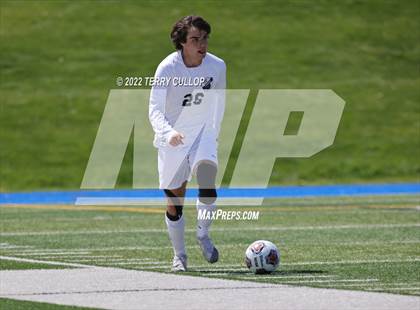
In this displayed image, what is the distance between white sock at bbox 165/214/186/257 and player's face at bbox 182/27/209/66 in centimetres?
143

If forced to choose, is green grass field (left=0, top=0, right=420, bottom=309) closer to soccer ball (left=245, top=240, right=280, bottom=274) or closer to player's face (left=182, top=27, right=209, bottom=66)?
soccer ball (left=245, top=240, right=280, bottom=274)

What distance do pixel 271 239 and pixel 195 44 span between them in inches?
164

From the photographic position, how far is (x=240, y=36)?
41.3 meters

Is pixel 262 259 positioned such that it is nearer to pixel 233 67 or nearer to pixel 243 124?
pixel 243 124

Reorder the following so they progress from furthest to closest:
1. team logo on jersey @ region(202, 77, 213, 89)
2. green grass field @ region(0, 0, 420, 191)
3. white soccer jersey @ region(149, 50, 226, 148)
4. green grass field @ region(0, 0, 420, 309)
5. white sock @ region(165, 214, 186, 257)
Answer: green grass field @ region(0, 0, 420, 191), green grass field @ region(0, 0, 420, 309), team logo on jersey @ region(202, 77, 213, 89), white sock @ region(165, 214, 186, 257), white soccer jersey @ region(149, 50, 226, 148)

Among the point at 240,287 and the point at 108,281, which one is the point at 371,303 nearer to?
the point at 240,287

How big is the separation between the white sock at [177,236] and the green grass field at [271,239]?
20 centimetres

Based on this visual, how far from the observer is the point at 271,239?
14.3m

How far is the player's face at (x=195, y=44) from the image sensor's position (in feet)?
35.0

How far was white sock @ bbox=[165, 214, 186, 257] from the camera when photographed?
421 inches

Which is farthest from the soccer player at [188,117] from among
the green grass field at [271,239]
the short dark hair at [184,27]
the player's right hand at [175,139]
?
the green grass field at [271,239]

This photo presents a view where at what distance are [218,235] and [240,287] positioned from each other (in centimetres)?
615

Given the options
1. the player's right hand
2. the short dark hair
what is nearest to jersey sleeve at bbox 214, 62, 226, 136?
the short dark hair

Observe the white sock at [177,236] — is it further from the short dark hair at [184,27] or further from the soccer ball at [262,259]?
the short dark hair at [184,27]
